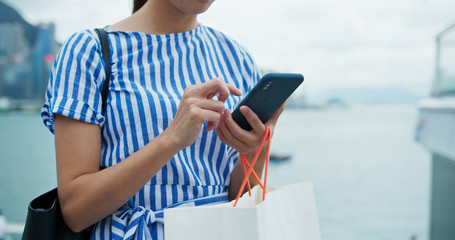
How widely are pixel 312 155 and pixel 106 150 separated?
99.7 ft

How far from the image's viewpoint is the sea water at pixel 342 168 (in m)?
16.8

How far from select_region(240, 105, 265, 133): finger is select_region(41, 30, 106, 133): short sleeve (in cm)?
23

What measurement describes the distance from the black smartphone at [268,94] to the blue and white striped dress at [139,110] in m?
0.12

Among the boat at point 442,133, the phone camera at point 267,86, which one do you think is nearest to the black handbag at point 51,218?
the phone camera at point 267,86

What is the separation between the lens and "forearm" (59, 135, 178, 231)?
546mm

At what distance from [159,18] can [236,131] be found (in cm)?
28

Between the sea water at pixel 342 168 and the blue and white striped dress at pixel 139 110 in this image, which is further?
the sea water at pixel 342 168

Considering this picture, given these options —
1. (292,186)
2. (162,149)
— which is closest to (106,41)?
(162,149)

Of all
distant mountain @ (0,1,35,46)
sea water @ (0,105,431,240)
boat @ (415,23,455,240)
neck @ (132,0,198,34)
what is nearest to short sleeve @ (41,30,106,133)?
neck @ (132,0,198,34)

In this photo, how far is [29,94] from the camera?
21.6ft

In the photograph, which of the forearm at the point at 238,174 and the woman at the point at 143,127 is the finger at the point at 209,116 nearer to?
the woman at the point at 143,127

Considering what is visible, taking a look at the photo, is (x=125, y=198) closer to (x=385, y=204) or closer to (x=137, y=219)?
(x=137, y=219)

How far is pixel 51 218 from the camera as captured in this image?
58cm

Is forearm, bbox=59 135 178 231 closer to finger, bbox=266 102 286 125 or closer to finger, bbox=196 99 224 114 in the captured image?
finger, bbox=196 99 224 114
